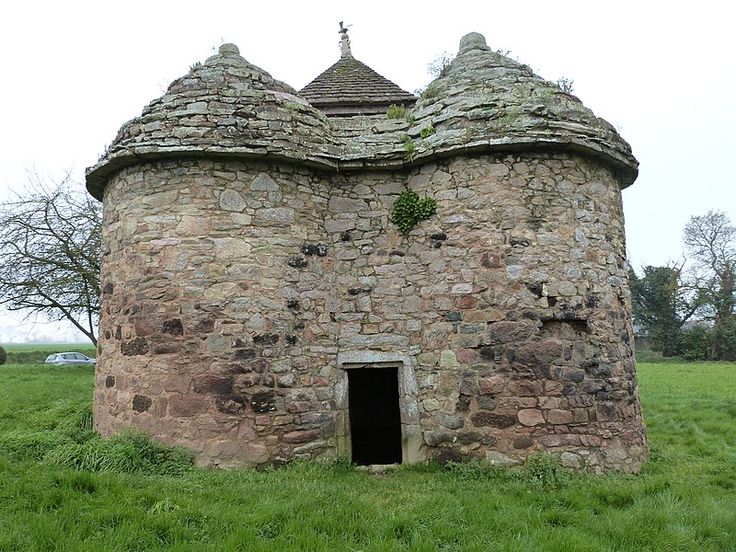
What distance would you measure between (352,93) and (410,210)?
234 inches

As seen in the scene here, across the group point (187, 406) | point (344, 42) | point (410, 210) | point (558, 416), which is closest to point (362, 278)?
point (410, 210)

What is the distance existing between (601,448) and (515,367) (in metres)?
1.35

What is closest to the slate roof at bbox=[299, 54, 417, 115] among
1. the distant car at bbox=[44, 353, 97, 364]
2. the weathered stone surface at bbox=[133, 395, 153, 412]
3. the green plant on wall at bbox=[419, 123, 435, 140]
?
the green plant on wall at bbox=[419, 123, 435, 140]

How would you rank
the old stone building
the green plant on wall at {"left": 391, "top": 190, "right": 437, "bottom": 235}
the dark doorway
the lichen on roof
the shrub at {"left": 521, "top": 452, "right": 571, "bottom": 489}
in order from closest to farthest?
the shrub at {"left": 521, "top": 452, "right": 571, "bottom": 489} < the old stone building < the lichen on roof < the green plant on wall at {"left": 391, "top": 190, "right": 437, "bottom": 235} < the dark doorway

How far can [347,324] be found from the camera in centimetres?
704

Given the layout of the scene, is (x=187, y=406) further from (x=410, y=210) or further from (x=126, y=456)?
(x=410, y=210)

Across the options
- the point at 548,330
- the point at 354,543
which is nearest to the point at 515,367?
the point at 548,330

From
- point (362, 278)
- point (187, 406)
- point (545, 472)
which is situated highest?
point (362, 278)

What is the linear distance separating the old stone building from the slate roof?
4623 mm

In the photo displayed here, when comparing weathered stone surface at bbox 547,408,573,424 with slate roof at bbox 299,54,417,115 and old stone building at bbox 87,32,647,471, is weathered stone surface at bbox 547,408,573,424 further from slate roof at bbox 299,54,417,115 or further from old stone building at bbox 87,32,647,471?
slate roof at bbox 299,54,417,115

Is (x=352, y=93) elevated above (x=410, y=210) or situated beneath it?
elevated above

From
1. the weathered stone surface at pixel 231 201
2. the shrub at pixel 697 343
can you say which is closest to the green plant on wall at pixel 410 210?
the weathered stone surface at pixel 231 201

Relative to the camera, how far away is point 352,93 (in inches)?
476

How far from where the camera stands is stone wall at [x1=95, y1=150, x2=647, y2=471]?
631 cm
